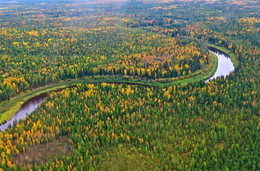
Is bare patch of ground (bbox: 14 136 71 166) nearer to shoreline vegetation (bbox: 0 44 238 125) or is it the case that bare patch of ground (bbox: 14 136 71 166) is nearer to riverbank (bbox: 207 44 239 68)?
shoreline vegetation (bbox: 0 44 238 125)

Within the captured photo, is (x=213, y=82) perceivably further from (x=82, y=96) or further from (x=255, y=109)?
(x=82, y=96)

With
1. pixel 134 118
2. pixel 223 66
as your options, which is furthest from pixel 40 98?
pixel 223 66

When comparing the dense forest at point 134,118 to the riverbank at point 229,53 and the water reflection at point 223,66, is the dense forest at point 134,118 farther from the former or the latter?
the water reflection at point 223,66

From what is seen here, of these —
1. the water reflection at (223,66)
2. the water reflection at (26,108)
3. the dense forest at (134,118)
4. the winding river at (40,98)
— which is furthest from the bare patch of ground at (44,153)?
the water reflection at (223,66)

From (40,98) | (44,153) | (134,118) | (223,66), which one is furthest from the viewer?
(223,66)

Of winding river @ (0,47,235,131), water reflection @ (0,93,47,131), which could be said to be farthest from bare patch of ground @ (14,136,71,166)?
water reflection @ (0,93,47,131)

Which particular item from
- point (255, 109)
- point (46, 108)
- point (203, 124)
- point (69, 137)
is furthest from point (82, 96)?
point (255, 109)

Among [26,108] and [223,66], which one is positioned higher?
[223,66]

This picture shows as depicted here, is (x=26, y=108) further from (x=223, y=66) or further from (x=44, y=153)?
(x=223, y=66)

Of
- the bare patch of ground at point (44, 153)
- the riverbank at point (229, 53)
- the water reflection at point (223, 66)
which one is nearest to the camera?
the bare patch of ground at point (44, 153)
